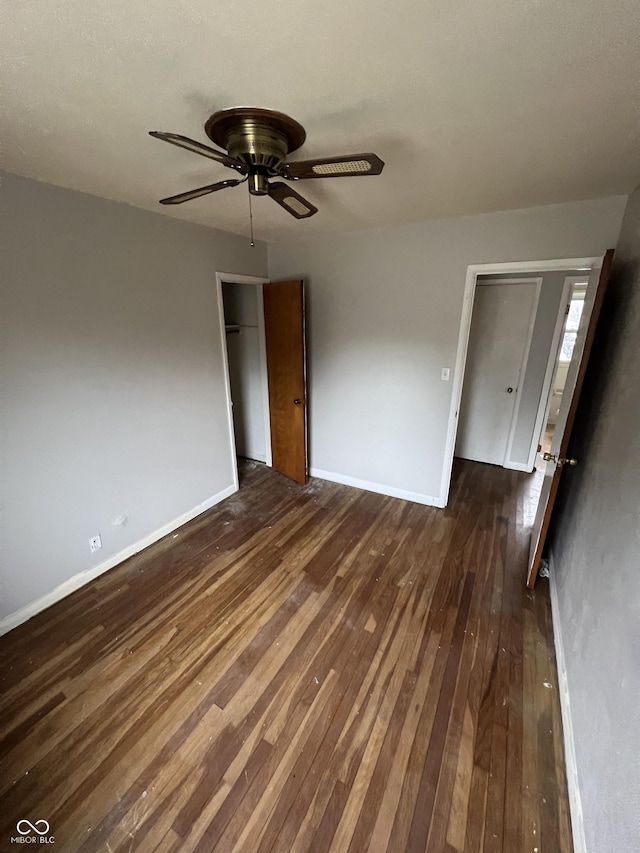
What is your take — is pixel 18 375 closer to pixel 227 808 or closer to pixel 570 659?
pixel 227 808

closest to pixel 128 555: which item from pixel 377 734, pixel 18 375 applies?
pixel 18 375

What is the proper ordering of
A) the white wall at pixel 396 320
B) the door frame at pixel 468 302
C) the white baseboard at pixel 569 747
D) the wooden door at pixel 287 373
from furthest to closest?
the wooden door at pixel 287 373
the white wall at pixel 396 320
the door frame at pixel 468 302
the white baseboard at pixel 569 747

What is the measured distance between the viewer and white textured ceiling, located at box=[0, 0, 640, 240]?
0.83 meters

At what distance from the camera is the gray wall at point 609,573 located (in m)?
0.97

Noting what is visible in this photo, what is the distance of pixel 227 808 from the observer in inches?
48.4

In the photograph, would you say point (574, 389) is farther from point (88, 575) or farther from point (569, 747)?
point (88, 575)

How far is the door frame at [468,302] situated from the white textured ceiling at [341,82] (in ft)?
1.90

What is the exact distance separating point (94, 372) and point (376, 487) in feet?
8.48

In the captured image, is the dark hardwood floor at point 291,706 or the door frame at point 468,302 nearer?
the dark hardwood floor at point 291,706

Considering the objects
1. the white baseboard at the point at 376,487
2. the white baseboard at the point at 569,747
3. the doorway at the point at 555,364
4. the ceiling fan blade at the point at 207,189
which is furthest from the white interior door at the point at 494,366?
the ceiling fan blade at the point at 207,189

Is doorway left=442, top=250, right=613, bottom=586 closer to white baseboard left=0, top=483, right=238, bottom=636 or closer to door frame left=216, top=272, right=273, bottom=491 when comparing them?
door frame left=216, top=272, right=273, bottom=491

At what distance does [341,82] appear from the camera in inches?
41.8

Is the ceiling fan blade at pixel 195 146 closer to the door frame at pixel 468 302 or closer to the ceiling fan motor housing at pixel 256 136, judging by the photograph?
the ceiling fan motor housing at pixel 256 136

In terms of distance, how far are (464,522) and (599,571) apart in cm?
158
